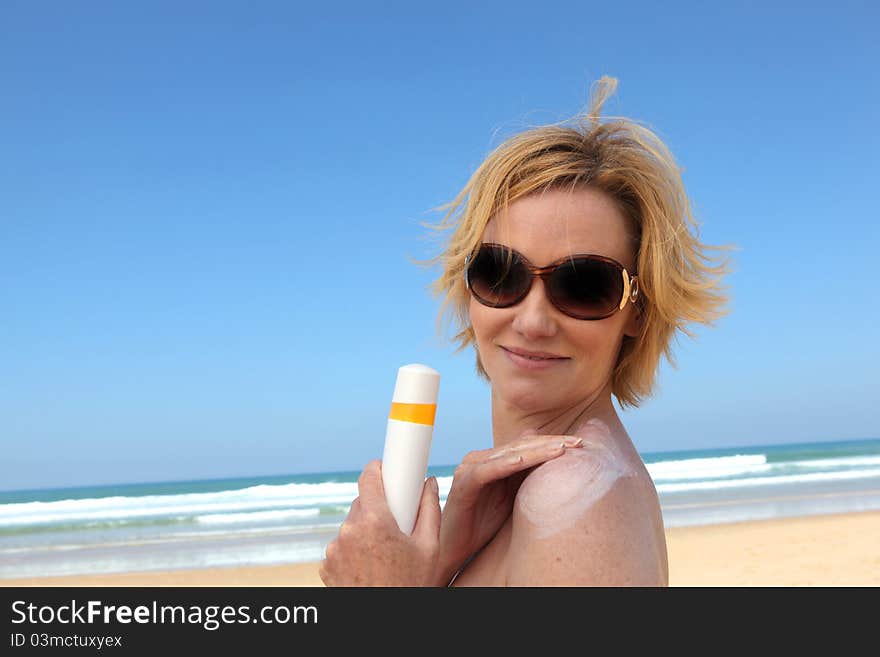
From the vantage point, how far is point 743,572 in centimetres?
1145

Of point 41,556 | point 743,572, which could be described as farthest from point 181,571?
point 743,572

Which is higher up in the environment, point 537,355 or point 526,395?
point 537,355

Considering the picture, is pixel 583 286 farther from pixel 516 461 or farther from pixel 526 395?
pixel 516 461

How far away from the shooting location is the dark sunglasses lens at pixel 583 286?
6.39 ft

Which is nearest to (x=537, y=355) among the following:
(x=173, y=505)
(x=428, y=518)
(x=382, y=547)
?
(x=428, y=518)

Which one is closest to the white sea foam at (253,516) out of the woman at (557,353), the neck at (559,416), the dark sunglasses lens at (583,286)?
the neck at (559,416)

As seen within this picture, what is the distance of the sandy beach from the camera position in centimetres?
1120

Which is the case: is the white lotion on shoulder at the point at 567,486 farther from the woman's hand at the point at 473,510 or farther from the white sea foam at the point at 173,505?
the white sea foam at the point at 173,505

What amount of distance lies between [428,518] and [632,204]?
97cm

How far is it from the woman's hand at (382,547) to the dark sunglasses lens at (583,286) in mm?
576

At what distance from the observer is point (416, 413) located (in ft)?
5.99

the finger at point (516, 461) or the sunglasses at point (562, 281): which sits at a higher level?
the sunglasses at point (562, 281)
